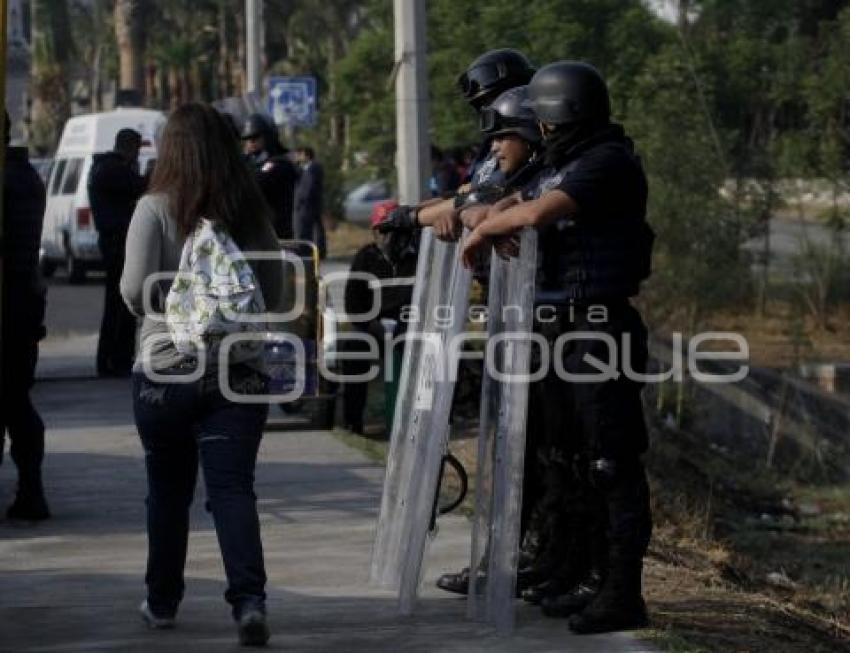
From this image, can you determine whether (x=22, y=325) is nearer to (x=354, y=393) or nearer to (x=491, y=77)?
(x=491, y=77)

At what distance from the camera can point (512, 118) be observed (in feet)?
24.7

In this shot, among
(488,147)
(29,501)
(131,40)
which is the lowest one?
(29,501)

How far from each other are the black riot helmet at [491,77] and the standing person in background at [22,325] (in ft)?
8.15

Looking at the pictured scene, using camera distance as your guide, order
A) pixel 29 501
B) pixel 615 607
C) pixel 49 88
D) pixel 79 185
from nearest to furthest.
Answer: pixel 615 607, pixel 29 501, pixel 79 185, pixel 49 88

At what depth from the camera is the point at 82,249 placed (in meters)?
29.8

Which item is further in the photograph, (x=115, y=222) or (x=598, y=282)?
(x=115, y=222)

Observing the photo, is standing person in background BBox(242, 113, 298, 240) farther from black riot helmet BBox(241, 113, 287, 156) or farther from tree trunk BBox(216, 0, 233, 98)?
tree trunk BBox(216, 0, 233, 98)

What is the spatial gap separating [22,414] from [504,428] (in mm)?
3415

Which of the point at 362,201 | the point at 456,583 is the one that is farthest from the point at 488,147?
the point at 362,201

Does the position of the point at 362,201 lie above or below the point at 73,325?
above

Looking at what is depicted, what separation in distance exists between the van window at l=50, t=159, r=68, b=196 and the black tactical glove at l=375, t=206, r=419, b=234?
2406cm

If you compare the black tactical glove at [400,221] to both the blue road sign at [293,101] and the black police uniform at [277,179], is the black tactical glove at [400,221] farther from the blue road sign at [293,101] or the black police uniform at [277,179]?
the blue road sign at [293,101]

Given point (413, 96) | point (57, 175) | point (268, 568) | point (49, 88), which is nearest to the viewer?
point (268, 568)

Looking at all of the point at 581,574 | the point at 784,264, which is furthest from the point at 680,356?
the point at 581,574
